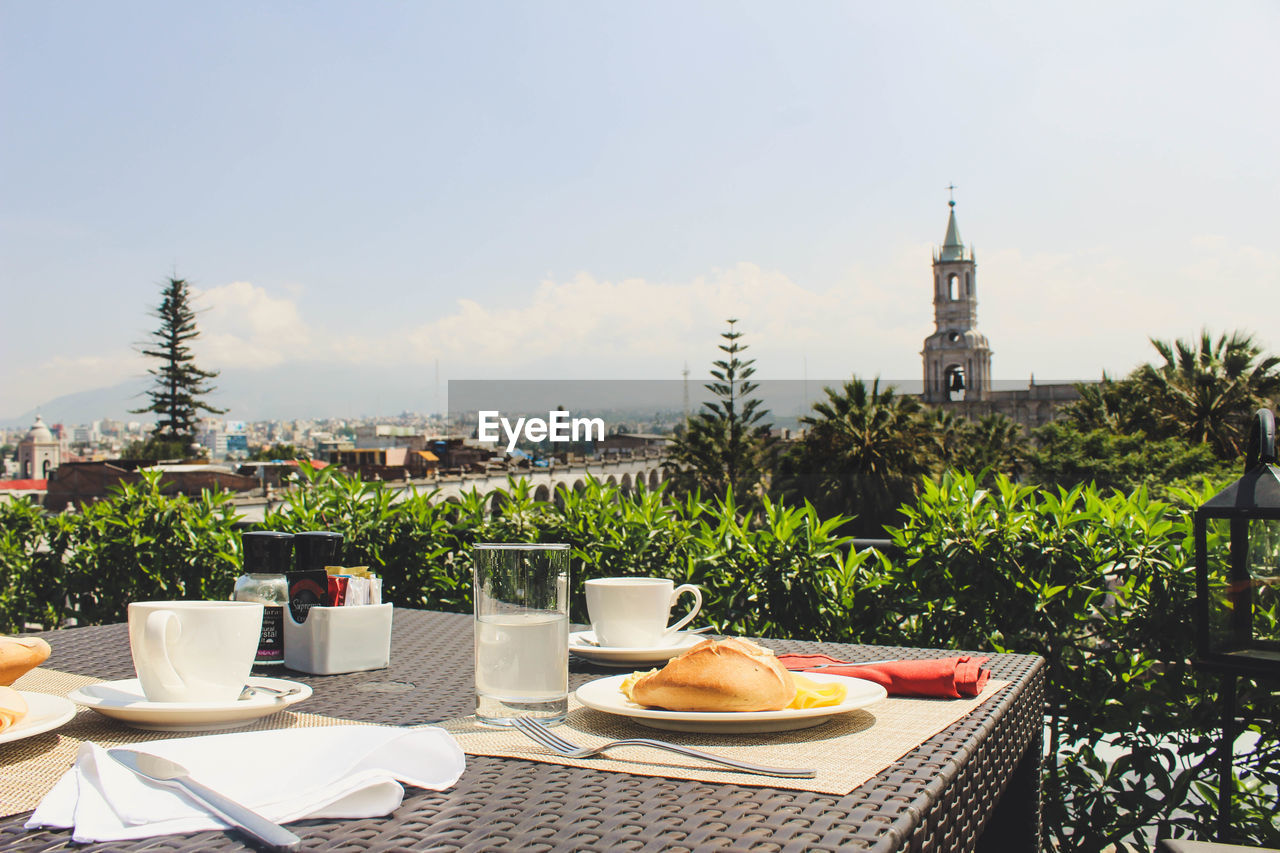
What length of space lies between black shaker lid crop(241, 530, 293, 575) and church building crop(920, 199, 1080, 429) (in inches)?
2323

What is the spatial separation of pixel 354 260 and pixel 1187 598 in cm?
8819

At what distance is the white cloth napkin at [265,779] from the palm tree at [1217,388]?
823 inches

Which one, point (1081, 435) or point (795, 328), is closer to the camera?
point (1081, 435)

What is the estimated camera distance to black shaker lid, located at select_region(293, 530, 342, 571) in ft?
4.04

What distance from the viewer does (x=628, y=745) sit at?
0.79 meters

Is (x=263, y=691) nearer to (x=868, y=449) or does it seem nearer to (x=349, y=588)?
(x=349, y=588)

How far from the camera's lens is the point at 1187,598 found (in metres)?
1.62

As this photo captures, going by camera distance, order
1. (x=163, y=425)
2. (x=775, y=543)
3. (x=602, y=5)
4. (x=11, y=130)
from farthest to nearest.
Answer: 1. (x=11, y=130)
2. (x=163, y=425)
3. (x=602, y=5)
4. (x=775, y=543)

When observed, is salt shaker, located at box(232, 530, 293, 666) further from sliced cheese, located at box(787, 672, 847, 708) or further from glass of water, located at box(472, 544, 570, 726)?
sliced cheese, located at box(787, 672, 847, 708)

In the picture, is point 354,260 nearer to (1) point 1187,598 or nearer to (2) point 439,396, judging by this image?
(2) point 439,396

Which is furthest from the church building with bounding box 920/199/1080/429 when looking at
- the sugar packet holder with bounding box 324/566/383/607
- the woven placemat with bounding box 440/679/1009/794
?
the woven placemat with bounding box 440/679/1009/794

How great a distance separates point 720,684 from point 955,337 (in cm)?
6297

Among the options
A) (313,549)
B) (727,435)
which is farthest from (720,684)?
(727,435)

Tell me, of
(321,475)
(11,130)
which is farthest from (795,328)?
(321,475)
